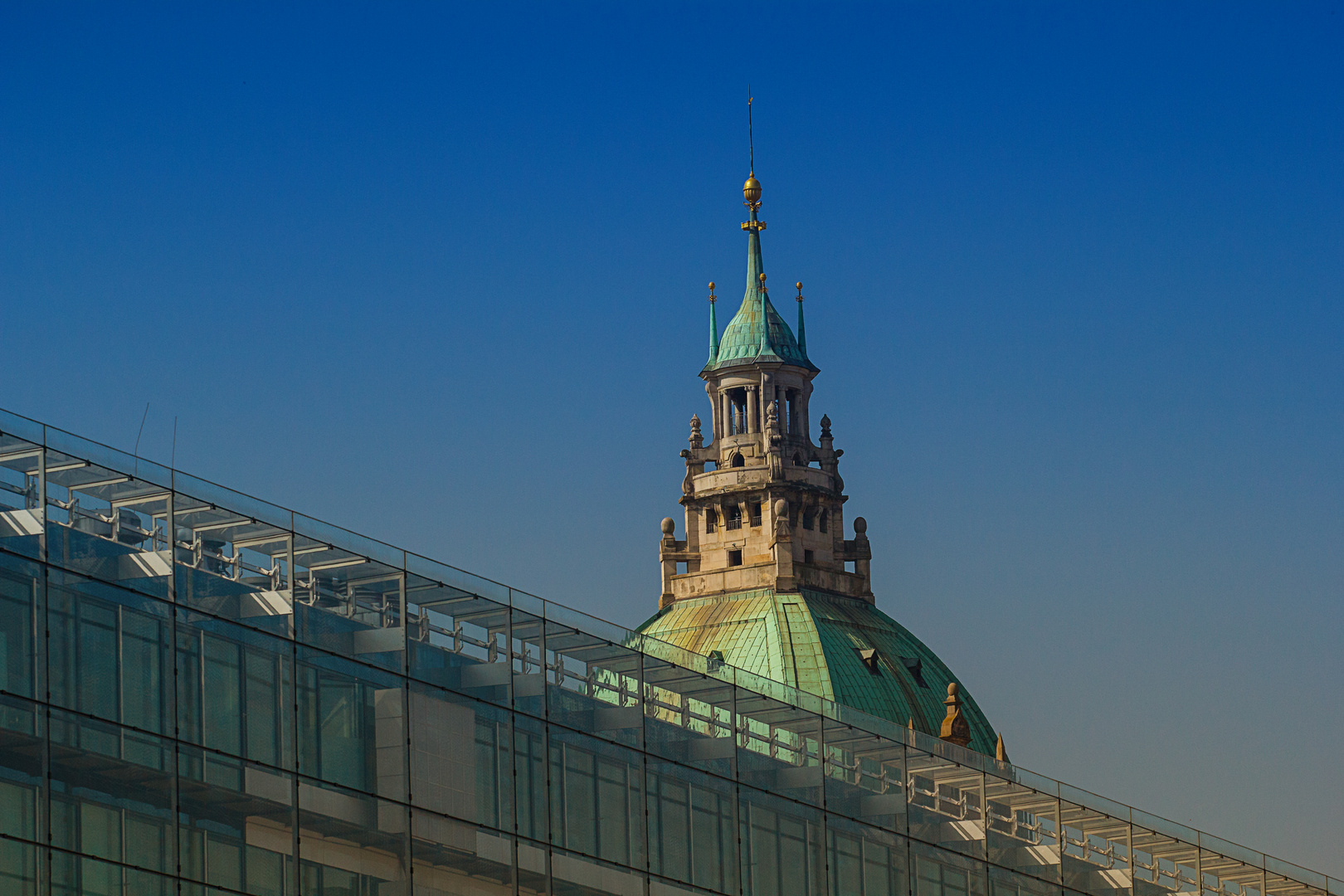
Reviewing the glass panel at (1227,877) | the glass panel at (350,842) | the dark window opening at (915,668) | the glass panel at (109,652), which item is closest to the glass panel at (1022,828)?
the glass panel at (1227,877)

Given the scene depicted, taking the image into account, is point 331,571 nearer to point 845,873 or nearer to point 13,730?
point 13,730

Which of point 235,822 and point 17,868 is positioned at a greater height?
point 235,822

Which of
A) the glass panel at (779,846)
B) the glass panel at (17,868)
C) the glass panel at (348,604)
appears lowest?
the glass panel at (17,868)

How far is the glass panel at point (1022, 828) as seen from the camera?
3472 inches

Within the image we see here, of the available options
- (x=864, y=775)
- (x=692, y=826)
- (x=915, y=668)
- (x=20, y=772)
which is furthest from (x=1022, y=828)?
(x=915, y=668)

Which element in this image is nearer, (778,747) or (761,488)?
(778,747)

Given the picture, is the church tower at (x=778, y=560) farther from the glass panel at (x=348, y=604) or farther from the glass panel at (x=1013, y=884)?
the glass panel at (x=348, y=604)

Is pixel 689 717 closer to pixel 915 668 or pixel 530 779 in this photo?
pixel 530 779

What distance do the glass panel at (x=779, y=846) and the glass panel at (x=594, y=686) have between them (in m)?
4.82

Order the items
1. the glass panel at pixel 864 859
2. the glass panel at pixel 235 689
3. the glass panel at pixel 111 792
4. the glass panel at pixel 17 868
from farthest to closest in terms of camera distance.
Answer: the glass panel at pixel 864 859
the glass panel at pixel 235 689
the glass panel at pixel 111 792
the glass panel at pixel 17 868

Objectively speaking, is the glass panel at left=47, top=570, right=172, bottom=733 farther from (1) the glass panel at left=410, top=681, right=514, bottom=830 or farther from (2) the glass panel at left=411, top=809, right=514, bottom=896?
(2) the glass panel at left=411, top=809, right=514, bottom=896

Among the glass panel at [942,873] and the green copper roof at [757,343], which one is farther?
the green copper roof at [757,343]

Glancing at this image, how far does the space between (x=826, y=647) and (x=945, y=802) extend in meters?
87.2

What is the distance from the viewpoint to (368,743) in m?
68.3
